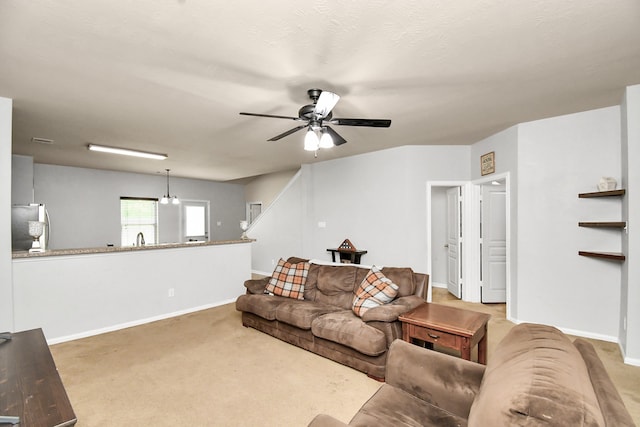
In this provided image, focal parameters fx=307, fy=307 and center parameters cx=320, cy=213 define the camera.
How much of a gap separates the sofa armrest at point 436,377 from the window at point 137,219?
25.0 feet

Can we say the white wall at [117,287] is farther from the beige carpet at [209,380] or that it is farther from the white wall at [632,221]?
the white wall at [632,221]

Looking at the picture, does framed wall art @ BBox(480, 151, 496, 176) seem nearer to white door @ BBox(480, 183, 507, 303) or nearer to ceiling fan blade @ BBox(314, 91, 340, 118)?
white door @ BBox(480, 183, 507, 303)

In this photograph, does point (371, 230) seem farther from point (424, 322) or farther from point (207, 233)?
point (207, 233)

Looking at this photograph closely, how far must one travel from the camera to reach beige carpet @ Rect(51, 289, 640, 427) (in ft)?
7.32

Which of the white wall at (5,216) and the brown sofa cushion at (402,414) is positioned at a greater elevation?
the white wall at (5,216)

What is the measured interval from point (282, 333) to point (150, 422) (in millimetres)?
1537

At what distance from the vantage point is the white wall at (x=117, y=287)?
Result: 3400 mm

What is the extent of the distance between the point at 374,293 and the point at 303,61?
7.23 ft

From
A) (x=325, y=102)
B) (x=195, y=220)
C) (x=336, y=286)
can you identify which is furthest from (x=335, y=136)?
(x=195, y=220)

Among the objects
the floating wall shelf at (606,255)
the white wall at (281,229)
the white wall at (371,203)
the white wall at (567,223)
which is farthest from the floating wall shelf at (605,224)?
the white wall at (281,229)

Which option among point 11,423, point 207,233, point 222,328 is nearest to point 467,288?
point 222,328

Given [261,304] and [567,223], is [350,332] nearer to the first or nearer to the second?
[261,304]

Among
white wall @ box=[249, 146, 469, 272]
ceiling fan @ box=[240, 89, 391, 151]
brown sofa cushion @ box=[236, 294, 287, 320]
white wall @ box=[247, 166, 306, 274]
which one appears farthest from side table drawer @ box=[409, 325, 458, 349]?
white wall @ box=[247, 166, 306, 274]

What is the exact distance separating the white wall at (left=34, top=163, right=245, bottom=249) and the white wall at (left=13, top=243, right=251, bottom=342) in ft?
12.7
